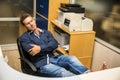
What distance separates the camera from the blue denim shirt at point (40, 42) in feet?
7.76

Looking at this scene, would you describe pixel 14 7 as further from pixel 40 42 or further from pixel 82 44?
pixel 40 42

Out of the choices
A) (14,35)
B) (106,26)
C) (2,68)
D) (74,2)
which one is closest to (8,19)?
(14,35)

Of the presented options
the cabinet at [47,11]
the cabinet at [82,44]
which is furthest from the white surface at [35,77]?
the cabinet at [47,11]

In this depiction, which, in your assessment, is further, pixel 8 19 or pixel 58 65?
pixel 8 19

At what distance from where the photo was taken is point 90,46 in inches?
123

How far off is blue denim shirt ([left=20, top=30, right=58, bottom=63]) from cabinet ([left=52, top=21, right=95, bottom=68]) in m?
0.53

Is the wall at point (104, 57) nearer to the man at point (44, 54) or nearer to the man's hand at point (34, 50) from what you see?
the man at point (44, 54)

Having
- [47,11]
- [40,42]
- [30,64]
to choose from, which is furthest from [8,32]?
[30,64]

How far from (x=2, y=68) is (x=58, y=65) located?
961 millimetres

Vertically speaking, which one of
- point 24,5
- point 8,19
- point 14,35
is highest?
point 24,5

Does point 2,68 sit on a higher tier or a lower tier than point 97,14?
lower

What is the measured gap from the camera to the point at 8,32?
4203 mm

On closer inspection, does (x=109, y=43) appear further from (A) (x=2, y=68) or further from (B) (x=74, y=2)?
(A) (x=2, y=68)

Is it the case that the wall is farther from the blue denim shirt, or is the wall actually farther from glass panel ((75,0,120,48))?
the blue denim shirt
